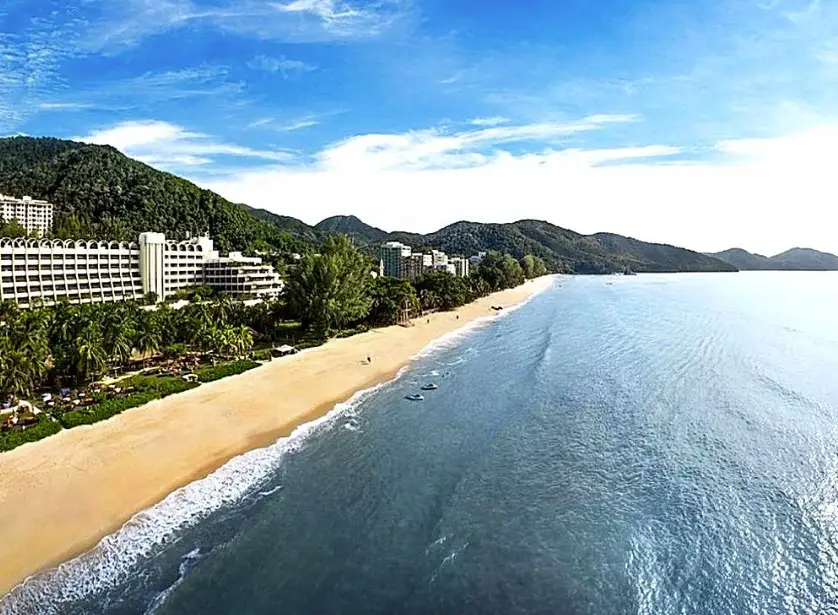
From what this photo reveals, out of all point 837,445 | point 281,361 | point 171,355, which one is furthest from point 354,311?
point 837,445

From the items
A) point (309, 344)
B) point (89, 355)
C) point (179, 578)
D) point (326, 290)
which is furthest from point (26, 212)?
point (179, 578)

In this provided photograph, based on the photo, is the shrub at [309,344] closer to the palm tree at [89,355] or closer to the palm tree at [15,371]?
the palm tree at [89,355]

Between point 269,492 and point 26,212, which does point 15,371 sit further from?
point 26,212

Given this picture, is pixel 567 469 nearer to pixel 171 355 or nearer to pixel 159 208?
pixel 171 355

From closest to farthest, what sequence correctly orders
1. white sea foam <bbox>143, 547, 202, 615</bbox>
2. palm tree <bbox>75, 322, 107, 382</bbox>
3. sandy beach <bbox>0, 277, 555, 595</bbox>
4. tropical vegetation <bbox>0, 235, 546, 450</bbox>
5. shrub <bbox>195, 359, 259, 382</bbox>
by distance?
white sea foam <bbox>143, 547, 202, 615</bbox> → sandy beach <bbox>0, 277, 555, 595</bbox> → tropical vegetation <bbox>0, 235, 546, 450</bbox> → palm tree <bbox>75, 322, 107, 382</bbox> → shrub <bbox>195, 359, 259, 382</bbox>

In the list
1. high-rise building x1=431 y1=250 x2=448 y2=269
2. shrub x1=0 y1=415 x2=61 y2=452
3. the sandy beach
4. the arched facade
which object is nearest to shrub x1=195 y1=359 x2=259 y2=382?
the sandy beach

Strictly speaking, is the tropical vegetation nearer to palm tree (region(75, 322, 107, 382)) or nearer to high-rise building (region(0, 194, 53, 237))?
palm tree (region(75, 322, 107, 382))
